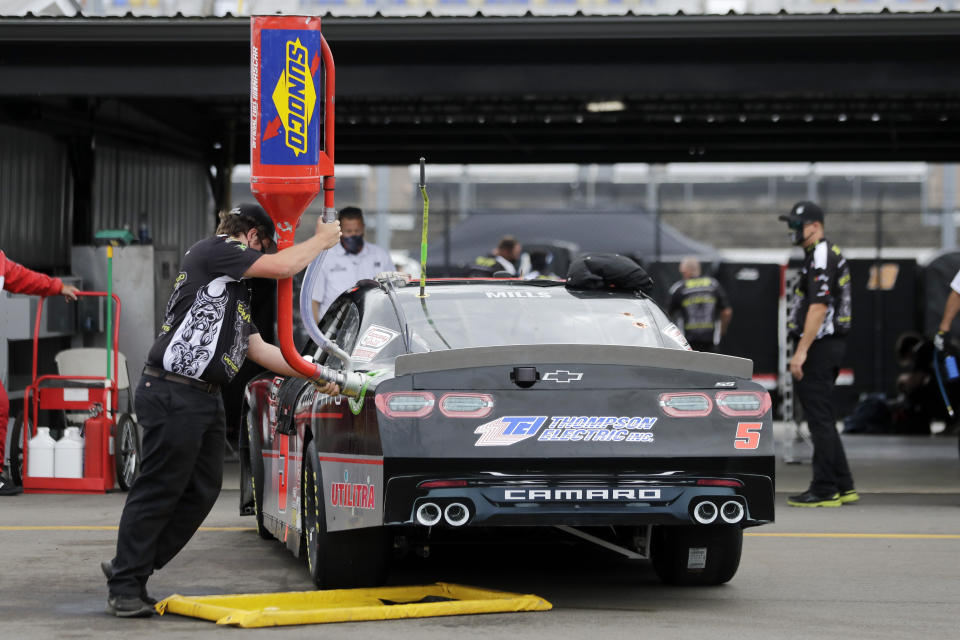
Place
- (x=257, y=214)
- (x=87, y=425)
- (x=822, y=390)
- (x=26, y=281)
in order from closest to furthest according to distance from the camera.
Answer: (x=257, y=214) < (x=26, y=281) < (x=822, y=390) < (x=87, y=425)

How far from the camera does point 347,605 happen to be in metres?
6.53

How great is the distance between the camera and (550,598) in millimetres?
6930

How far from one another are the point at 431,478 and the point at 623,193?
4109cm

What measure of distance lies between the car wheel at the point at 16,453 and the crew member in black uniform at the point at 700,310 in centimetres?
800

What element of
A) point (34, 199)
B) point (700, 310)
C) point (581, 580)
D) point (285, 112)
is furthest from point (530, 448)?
point (700, 310)

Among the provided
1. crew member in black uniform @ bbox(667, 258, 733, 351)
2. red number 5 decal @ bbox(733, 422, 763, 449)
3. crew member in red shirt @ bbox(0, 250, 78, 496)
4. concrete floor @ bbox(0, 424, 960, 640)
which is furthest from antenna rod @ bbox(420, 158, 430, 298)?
crew member in black uniform @ bbox(667, 258, 733, 351)

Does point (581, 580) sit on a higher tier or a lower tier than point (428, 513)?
lower

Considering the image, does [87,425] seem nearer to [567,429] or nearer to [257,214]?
[257,214]

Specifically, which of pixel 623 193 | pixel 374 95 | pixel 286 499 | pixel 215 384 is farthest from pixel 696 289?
pixel 623 193

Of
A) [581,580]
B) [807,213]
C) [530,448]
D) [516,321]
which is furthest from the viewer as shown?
[807,213]

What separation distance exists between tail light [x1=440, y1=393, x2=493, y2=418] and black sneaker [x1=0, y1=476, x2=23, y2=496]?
6072mm

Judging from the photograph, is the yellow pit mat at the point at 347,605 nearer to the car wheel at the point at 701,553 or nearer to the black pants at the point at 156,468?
the black pants at the point at 156,468

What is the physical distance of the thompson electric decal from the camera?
6.28 m

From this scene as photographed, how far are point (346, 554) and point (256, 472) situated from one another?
1975mm
